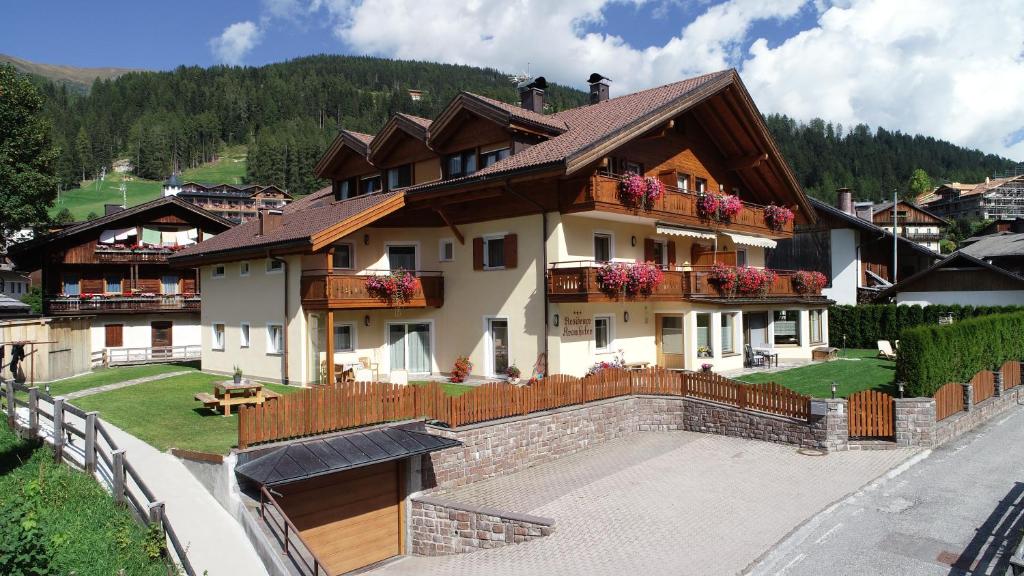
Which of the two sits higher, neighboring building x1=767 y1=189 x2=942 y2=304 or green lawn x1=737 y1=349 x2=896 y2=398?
neighboring building x1=767 y1=189 x2=942 y2=304

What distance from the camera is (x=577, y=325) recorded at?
21797 mm

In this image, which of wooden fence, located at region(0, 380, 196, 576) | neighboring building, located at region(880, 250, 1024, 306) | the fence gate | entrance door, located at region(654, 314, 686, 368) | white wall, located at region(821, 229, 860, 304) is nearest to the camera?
wooden fence, located at region(0, 380, 196, 576)

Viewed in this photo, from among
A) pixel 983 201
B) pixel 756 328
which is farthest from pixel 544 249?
pixel 983 201

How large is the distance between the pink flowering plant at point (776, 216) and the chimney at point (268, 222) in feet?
65.7

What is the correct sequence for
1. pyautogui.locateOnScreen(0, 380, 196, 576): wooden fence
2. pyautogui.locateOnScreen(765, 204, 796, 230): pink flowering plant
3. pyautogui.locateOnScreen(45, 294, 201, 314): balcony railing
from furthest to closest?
pyautogui.locateOnScreen(45, 294, 201, 314): balcony railing, pyautogui.locateOnScreen(765, 204, 796, 230): pink flowering plant, pyautogui.locateOnScreen(0, 380, 196, 576): wooden fence

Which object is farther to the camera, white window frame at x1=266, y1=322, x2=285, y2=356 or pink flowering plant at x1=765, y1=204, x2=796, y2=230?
pink flowering plant at x1=765, y1=204, x2=796, y2=230

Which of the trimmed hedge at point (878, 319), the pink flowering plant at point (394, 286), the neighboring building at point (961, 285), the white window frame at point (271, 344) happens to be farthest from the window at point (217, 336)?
the neighboring building at point (961, 285)

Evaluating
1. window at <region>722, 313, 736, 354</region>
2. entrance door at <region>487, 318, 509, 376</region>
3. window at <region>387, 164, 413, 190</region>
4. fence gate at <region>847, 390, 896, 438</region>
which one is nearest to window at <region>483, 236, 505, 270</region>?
entrance door at <region>487, 318, 509, 376</region>

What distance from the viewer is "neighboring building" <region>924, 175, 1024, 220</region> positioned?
120688 mm

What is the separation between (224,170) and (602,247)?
14067cm

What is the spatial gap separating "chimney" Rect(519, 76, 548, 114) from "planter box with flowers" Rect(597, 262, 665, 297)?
8.99m

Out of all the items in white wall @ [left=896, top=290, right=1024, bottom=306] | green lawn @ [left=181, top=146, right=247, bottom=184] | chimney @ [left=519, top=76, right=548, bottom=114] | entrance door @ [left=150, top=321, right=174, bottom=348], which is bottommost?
entrance door @ [left=150, top=321, right=174, bottom=348]

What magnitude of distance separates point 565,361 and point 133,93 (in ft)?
566

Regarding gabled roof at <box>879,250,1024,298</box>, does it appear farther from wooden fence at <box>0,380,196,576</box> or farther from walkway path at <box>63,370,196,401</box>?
wooden fence at <box>0,380,196,576</box>
